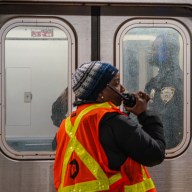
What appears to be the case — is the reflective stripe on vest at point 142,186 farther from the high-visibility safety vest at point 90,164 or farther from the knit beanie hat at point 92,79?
the knit beanie hat at point 92,79

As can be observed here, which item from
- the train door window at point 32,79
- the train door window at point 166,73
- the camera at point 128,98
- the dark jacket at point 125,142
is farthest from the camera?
the train door window at point 166,73

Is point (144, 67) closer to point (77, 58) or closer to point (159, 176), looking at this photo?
point (77, 58)

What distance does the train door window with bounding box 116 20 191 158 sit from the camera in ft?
9.40

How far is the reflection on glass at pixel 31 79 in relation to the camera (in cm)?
276

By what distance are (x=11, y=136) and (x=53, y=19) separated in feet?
2.89

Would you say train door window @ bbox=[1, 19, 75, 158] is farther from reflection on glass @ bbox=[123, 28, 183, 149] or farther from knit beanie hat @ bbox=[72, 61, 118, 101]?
knit beanie hat @ bbox=[72, 61, 118, 101]

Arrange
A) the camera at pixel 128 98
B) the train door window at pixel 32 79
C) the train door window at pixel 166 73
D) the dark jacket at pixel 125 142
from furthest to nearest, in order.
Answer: the train door window at pixel 166 73
the train door window at pixel 32 79
the camera at pixel 128 98
the dark jacket at pixel 125 142

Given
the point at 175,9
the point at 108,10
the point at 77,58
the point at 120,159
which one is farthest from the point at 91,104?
the point at 175,9

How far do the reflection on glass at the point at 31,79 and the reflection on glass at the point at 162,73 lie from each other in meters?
0.51

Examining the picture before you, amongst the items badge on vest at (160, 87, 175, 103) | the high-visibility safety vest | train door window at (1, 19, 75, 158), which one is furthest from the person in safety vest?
badge on vest at (160, 87, 175, 103)

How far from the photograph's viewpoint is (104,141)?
1.67 m

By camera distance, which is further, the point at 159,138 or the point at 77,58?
the point at 77,58

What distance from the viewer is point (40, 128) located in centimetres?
281

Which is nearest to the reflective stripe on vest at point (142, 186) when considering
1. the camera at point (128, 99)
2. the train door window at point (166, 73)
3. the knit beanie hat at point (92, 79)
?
the camera at point (128, 99)
